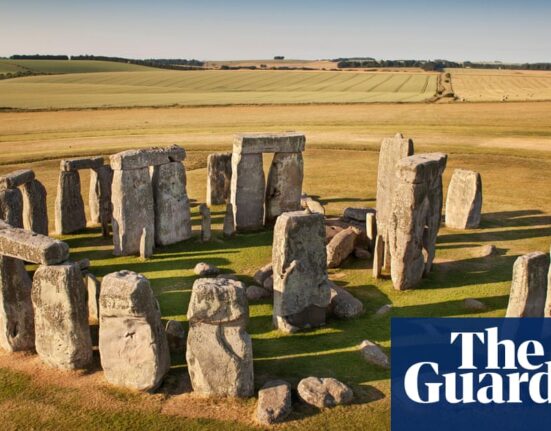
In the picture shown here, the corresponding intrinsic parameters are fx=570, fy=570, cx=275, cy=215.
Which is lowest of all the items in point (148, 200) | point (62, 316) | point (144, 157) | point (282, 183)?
point (62, 316)

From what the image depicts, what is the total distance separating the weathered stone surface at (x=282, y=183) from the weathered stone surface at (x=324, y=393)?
10.5 metres

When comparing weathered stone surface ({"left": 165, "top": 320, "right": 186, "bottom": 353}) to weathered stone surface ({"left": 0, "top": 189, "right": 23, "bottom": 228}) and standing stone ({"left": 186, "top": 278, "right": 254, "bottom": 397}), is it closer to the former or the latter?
standing stone ({"left": 186, "top": 278, "right": 254, "bottom": 397})

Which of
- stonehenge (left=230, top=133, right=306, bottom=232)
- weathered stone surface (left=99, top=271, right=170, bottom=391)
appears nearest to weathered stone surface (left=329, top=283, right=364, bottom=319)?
weathered stone surface (left=99, top=271, right=170, bottom=391)

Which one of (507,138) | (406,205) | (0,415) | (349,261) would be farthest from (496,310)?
(507,138)

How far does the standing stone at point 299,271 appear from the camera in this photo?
12.0 metres

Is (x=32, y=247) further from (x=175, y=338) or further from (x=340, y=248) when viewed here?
(x=340, y=248)

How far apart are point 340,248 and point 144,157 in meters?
6.20

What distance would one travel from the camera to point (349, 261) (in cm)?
1634

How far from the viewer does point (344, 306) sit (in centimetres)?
1277

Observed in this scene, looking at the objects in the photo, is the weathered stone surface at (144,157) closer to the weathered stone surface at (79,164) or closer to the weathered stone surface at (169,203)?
the weathered stone surface at (169,203)

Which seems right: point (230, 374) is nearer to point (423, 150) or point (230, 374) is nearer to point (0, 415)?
point (0, 415)

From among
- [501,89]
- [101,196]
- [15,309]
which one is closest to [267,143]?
[101,196]

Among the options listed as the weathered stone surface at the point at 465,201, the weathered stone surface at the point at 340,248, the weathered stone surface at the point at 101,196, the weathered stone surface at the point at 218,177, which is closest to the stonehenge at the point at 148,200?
the weathered stone surface at the point at 101,196

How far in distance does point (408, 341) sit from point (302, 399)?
2913mm
